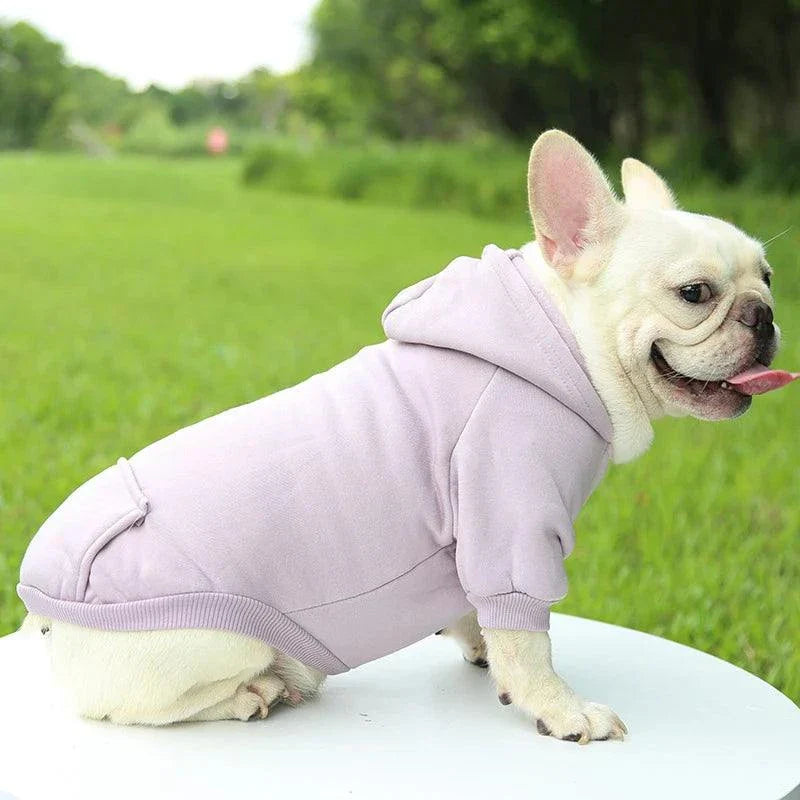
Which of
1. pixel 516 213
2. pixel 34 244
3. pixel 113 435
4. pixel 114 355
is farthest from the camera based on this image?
pixel 516 213

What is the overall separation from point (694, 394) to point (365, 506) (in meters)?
0.55

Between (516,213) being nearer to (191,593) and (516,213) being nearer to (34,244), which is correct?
(34,244)

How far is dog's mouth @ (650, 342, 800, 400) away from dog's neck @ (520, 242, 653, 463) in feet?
0.19

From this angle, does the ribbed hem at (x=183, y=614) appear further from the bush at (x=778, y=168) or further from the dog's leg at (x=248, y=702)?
the bush at (x=778, y=168)

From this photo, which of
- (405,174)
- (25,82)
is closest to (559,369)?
(405,174)

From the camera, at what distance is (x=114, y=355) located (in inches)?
242

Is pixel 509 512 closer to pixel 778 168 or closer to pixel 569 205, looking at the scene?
pixel 569 205

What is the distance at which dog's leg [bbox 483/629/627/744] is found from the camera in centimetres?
179

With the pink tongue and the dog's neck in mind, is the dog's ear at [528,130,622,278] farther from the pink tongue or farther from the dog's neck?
the pink tongue

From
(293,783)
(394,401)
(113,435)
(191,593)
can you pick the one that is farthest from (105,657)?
(113,435)

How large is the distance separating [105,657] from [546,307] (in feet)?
2.78

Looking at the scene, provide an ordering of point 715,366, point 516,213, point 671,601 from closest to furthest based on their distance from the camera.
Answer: point 715,366 → point 671,601 → point 516,213

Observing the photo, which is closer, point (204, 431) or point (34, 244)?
point (204, 431)

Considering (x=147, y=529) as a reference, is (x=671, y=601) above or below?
below
